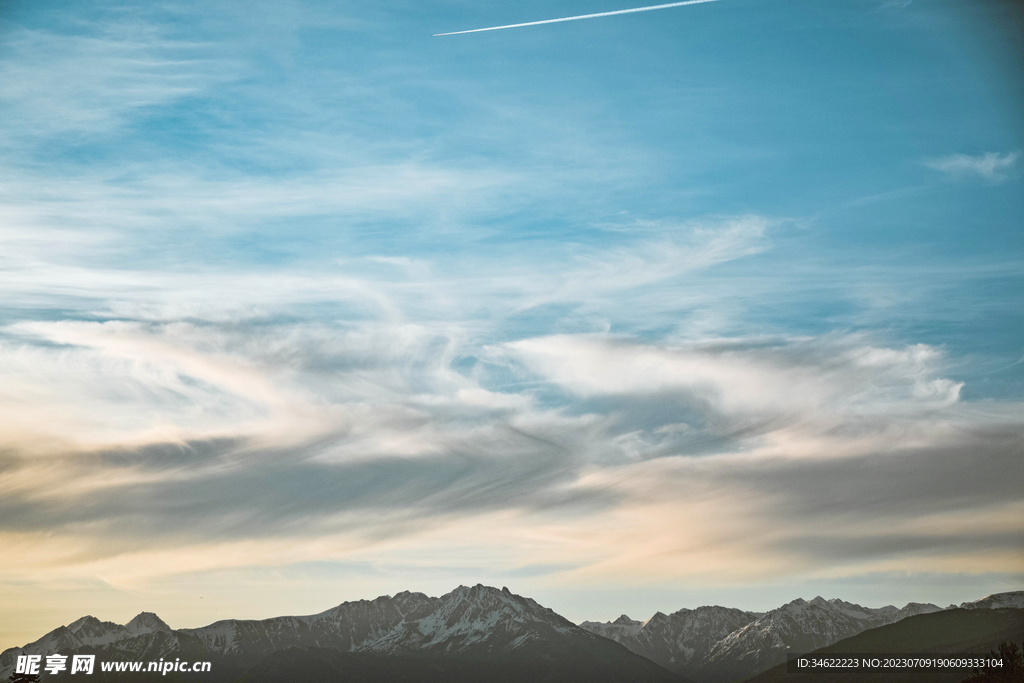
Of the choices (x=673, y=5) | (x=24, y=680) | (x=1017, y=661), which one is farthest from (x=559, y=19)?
(x=1017, y=661)

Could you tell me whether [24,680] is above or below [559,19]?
below

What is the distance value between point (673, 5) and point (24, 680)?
7178 cm

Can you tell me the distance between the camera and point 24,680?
68.2 meters

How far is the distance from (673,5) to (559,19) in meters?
9.12

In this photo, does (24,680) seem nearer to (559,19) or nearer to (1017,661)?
(559,19)

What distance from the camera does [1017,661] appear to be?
130 meters

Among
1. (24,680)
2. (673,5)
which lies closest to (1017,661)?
(673,5)

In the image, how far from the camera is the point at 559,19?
71.6m

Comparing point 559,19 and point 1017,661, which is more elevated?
point 559,19

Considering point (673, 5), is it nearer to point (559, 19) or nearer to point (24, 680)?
point (559, 19)

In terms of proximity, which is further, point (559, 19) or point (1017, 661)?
point (1017, 661)

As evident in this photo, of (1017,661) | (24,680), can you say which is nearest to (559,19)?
(24,680)

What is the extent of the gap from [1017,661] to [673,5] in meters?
113

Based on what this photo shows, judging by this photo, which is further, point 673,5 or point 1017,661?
point 1017,661
